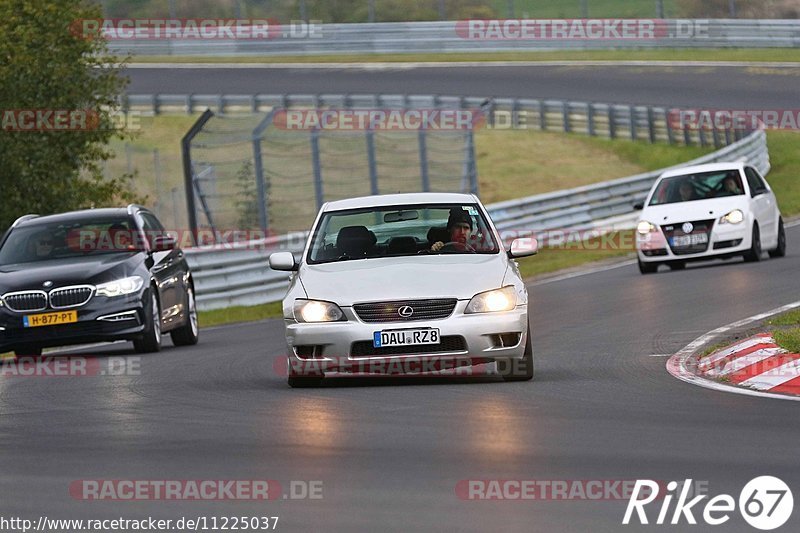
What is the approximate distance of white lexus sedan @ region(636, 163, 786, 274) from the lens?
77.4 ft

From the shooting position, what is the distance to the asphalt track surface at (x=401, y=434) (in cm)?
752

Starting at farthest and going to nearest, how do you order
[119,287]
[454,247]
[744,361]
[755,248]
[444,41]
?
[444,41] → [755,248] → [119,287] → [454,247] → [744,361]

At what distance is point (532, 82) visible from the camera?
165 ft

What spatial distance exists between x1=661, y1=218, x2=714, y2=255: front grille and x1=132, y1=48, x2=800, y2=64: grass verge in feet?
90.2

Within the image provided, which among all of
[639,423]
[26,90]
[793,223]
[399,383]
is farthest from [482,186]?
[639,423]

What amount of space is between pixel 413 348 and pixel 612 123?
34202 millimetres

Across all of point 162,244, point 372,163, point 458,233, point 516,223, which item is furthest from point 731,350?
point 516,223

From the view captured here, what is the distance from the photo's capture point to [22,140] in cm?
2453

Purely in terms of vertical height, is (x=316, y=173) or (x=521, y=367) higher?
(x=521, y=367)

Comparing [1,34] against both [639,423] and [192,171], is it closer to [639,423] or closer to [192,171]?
[192,171]

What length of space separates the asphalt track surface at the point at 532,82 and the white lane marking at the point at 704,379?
90.7 feet

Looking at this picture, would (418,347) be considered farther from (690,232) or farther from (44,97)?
(44,97)

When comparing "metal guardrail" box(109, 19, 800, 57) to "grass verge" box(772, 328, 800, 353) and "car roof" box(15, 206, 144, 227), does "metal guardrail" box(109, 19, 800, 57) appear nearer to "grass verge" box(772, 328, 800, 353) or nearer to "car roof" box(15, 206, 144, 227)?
"car roof" box(15, 206, 144, 227)

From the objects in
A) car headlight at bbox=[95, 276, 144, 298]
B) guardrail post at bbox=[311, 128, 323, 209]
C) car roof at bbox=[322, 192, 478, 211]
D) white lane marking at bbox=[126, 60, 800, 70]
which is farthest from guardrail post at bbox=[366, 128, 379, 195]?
white lane marking at bbox=[126, 60, 800, 70]
